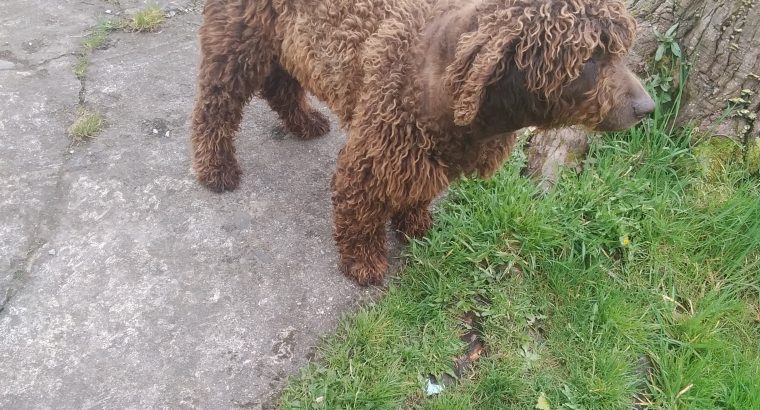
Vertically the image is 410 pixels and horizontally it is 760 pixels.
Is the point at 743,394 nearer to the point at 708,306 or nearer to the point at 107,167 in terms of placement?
the point at 708,306

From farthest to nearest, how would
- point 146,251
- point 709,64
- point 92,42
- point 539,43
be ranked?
point 92,42 → point 709,64 → point 146,251 → point 539,43

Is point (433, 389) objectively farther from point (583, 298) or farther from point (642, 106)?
point (642, 106)

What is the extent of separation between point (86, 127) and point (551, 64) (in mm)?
2876

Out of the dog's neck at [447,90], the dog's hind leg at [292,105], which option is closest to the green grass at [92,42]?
the dog's hind leg at [292,105]

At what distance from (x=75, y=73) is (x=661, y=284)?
3.89 m

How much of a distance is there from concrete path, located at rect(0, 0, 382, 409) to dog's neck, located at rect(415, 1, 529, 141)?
111 centimetres

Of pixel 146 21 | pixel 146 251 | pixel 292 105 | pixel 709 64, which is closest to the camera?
pixel 146 251

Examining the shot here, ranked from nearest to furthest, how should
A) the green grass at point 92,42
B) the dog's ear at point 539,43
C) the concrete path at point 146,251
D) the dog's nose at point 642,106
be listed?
the dog's ear at point 539,43 → the dog's nose at point 642,106 → the concrete path at point 146,251 → the green grass at point 92,42

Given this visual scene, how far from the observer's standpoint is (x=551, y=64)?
6.35 ft

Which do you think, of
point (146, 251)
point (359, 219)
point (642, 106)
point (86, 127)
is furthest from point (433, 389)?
point (86, 127)

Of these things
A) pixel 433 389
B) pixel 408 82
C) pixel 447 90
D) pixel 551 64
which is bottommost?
pixel 433 389

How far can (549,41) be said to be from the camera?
191 centimetres

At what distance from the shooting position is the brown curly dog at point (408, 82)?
77.0 inches

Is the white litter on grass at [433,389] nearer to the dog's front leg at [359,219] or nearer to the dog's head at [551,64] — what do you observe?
the dog's front leg at [359,219]
